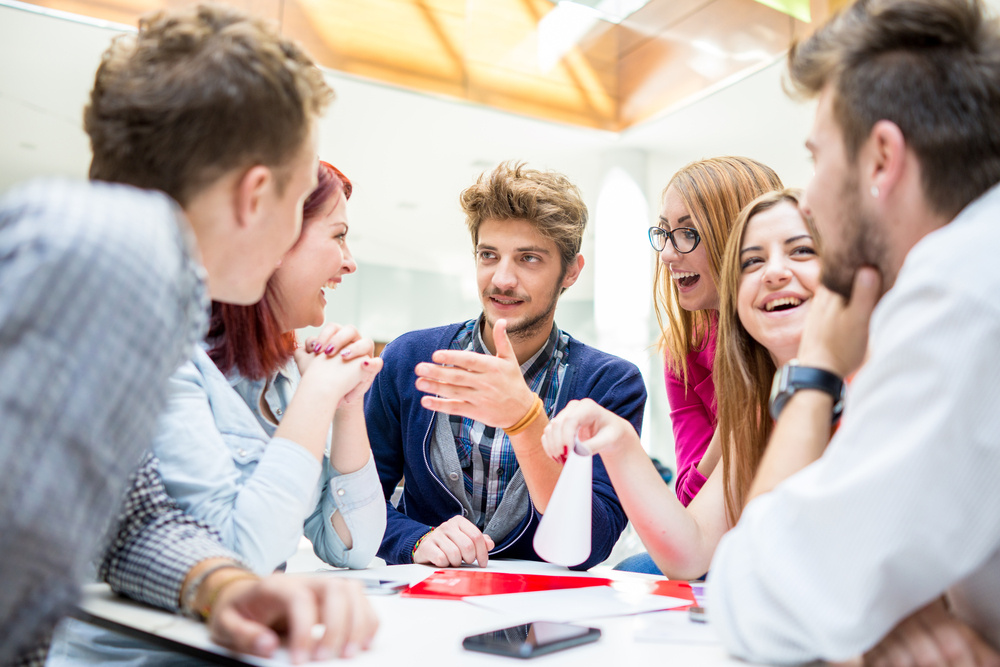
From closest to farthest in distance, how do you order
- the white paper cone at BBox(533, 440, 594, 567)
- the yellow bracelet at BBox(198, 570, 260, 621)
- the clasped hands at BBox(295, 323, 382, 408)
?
1. the yellow bracelet at BBox(198, 570, 260, 621)
2. the white paper cone at BBox(533, 440, 594, 567)
3. the clasped hands at BBox(295, 323, 382, 408)

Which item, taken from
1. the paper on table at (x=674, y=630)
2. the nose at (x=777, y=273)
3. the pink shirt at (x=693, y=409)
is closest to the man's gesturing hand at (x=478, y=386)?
the nose at (x=777, y=273)

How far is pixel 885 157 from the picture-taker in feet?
2.94

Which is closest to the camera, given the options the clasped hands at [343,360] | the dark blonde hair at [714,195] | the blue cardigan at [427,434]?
the clasped hands at [343,360]

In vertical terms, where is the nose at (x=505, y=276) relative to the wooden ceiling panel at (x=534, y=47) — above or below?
below

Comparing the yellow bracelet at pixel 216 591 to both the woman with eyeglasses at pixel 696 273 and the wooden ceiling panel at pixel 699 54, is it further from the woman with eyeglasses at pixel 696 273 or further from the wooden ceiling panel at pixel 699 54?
the wooden ceiling panel at pixel 699 54

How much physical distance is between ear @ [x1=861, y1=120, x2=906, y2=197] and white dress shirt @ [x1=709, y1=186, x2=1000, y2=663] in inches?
6.1

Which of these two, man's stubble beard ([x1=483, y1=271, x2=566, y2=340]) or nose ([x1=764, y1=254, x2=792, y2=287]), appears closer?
nose ([x1=764, y1=254, x2=792, y2=287])

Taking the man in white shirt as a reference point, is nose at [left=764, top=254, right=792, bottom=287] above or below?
above

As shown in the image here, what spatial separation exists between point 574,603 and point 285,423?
1.90 feet

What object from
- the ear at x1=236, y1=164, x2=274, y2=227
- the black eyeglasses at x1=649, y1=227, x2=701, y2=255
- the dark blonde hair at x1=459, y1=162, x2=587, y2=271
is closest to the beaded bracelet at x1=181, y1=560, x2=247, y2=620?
the ear at x1=236, y1=164, x2=274, y2=227

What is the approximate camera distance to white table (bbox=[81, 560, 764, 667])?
2.54ft

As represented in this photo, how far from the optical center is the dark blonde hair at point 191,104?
870 millimetres

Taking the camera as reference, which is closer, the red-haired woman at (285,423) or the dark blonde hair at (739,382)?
the red-haired woman at (285,423)

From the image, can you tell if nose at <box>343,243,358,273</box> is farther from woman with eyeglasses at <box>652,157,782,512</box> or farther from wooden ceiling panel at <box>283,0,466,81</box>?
wooden ceiling panel at <box>283,0,466,81</box>
